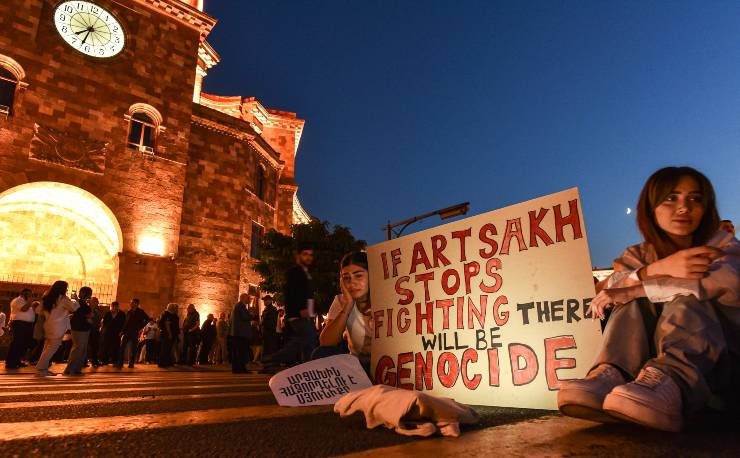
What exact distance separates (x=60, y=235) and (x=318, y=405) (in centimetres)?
1995

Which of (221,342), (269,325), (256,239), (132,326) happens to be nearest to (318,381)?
(269,325)

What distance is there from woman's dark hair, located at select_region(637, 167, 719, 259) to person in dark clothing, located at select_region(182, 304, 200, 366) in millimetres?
12442

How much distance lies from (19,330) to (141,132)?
10.1 metres

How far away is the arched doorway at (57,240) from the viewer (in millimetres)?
17344

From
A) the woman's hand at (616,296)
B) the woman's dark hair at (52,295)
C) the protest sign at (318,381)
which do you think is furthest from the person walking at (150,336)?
the woman's hand at (616,296)

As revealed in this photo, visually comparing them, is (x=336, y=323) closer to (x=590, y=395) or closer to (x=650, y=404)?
(x=590, y=395)

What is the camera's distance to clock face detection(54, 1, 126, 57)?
53.7 feet

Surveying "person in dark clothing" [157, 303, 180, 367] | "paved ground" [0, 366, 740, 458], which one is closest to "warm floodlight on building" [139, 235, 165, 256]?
"person in dark clothing" [157, 303, 180, 367]

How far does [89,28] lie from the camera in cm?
1686

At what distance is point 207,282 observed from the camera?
18562 mm

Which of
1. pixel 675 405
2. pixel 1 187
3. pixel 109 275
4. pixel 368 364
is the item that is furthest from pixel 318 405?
pixel 109 275

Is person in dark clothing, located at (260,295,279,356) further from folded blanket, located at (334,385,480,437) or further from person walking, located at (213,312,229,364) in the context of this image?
folded blanket, located at (334,385,480,437)

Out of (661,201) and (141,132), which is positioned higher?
(141,132)

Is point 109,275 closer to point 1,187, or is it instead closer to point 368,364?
point 1,187
